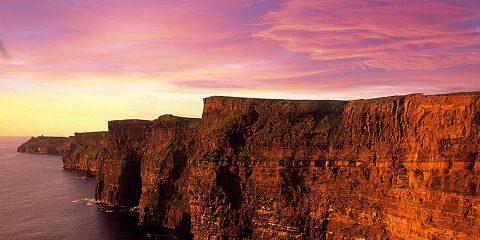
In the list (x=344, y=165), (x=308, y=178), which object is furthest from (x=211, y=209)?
(x=344, y=165)

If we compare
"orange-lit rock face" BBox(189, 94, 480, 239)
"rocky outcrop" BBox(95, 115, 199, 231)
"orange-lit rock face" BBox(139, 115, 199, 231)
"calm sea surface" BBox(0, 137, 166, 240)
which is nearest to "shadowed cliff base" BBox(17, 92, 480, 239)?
"orange-lit rock face" BBox(189, 94, 480, 239)

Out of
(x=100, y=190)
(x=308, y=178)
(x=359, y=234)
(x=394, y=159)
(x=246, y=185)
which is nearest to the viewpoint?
(x=394, y=159)

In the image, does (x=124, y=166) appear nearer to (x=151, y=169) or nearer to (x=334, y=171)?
(x=151, y=169)

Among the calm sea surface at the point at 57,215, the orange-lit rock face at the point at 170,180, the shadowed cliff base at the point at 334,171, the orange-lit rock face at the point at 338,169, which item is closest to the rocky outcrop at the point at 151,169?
the orange-lit rock face at the point at 170,180

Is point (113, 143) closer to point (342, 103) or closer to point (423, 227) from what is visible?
point (342, 103)

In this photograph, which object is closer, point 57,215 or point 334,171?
point 334,171

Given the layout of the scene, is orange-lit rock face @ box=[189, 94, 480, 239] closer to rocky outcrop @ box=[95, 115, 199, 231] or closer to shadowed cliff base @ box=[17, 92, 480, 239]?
shadowed cliff base @ box=[17, 92, 480, 239]

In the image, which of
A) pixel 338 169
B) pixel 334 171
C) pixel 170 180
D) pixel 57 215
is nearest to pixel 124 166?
pixel 57 215
